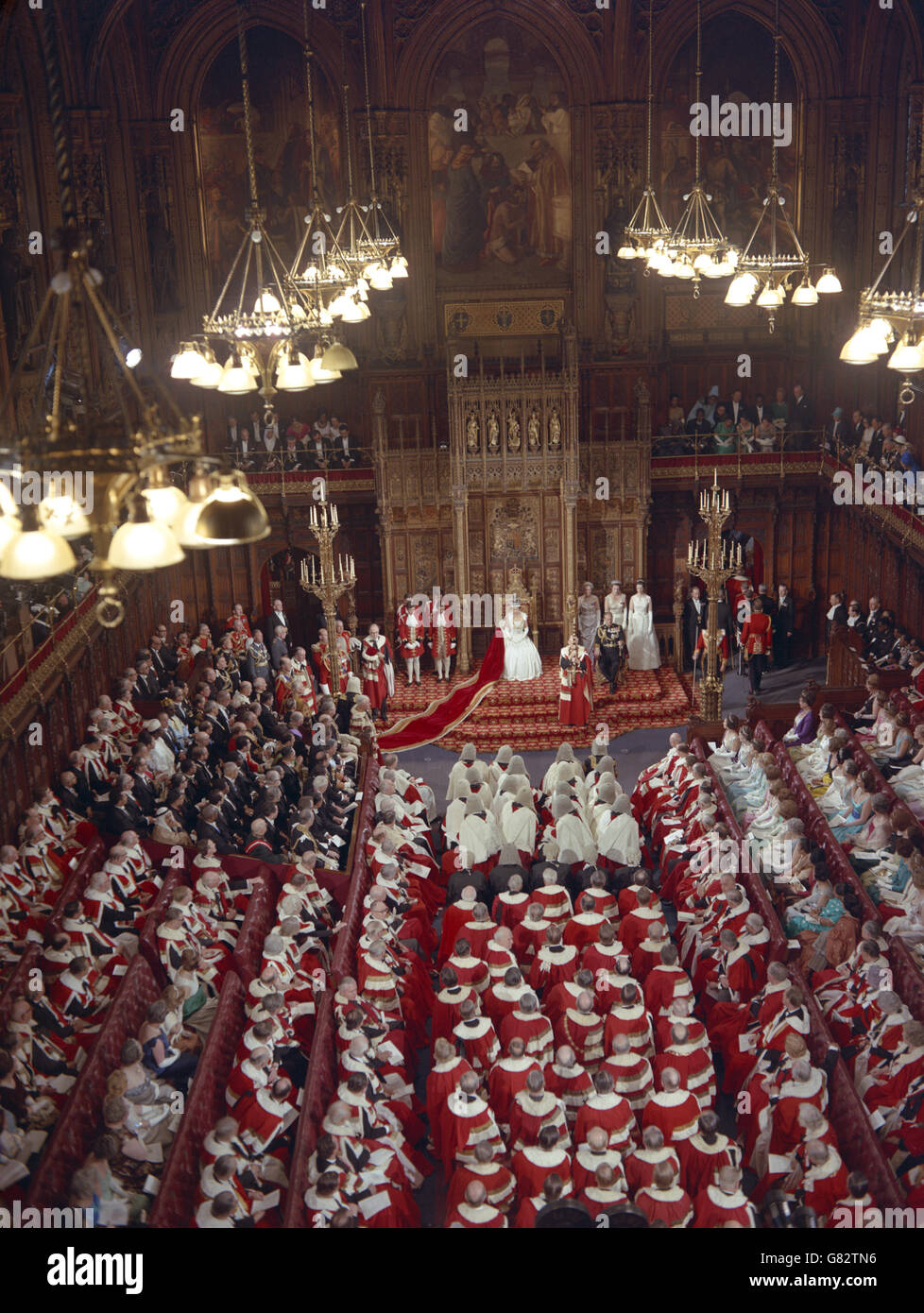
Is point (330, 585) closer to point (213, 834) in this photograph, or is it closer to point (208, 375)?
point (213, 834)

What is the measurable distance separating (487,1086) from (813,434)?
15.9 meters

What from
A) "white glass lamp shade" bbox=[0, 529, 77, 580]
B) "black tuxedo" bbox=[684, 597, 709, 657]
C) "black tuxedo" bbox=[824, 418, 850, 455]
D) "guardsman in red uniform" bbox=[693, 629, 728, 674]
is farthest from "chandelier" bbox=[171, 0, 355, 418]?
"black tuxedo" bbox=[824, 418, 850, 455]

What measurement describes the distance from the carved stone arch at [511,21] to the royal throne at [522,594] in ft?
27.7

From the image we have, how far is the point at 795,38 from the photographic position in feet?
75.2

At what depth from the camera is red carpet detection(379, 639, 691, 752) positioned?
2008 centimetres

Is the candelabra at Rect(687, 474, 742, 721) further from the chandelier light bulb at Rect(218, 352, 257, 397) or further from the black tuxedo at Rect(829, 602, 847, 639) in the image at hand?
the chandelier light bulb at Rect(218, 352, 257, 397)

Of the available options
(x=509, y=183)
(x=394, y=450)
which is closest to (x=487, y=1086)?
(x=394, y=450)

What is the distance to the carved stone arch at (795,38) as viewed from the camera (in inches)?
895

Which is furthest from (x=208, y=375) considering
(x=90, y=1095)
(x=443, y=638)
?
(x=443, y=638)

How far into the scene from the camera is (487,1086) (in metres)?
10.9

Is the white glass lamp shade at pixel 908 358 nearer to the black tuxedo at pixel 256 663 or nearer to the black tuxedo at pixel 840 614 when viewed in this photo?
the black tuxedo at pixel 840 614

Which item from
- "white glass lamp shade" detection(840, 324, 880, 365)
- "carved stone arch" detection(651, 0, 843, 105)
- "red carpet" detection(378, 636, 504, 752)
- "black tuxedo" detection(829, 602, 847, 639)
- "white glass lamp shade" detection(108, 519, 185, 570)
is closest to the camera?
"white glass lamp shade" detection(108, 519, 185, 570)

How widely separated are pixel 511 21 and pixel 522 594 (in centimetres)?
1006

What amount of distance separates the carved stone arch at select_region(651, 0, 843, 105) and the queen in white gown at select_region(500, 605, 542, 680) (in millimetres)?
9901
